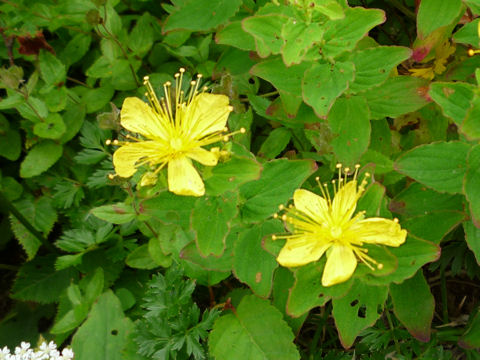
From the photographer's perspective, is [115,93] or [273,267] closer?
[273,267]

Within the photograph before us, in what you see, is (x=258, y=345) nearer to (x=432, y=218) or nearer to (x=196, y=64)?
(x=432, y=218)

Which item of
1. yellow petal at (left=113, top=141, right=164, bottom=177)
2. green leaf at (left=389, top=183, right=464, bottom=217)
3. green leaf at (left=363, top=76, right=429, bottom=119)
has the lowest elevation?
green leaf at (left=389, top=183, right=464, bottom=217)

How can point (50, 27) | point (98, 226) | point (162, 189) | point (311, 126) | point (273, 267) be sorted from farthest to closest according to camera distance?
1. point (50, 27)
2. point (98, 226)
3. point (311, 126)
4. point (273, 267)
5. point (162, 189)

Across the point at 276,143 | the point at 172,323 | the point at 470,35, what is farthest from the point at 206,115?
the point at 470,35

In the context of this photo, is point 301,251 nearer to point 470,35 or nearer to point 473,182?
point 473,182

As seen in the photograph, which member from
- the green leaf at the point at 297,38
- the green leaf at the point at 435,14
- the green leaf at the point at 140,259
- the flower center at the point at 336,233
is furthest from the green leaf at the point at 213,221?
the green leaf at the point at 435,14

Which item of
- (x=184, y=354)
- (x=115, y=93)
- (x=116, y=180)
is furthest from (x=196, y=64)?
(x=184, y=354)

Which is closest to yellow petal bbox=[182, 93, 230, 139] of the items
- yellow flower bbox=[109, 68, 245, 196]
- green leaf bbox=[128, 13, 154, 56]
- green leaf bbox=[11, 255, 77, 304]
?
yellow flower bbox=[109, 68, 245, 196]

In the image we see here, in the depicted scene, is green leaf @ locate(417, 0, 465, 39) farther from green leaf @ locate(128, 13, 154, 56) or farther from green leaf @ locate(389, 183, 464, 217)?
green leaf @ locate(128, 13, 154, 56)
